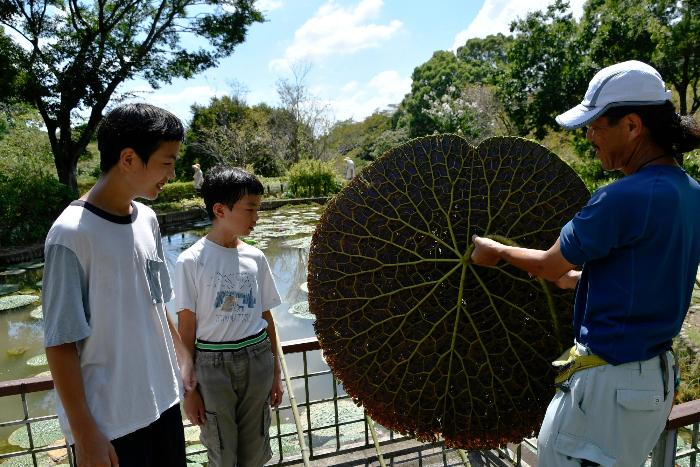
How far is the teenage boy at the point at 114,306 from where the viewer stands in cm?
115

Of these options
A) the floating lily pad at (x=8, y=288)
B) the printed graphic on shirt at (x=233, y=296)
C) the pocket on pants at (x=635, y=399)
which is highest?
the printed graphic on shirt at (x=233, y=296)

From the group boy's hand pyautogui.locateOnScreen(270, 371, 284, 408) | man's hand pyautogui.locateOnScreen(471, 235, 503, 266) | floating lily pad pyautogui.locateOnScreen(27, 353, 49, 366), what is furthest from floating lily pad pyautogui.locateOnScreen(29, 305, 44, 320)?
man's hand pyautogui.locateOnScreen(471, 235, 503, 266)

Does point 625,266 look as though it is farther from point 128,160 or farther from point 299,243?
point 299,243

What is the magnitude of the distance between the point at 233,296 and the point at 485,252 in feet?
3.44

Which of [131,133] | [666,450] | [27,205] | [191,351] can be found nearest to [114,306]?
[131,133]

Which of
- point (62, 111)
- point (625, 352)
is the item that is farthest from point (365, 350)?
point (62, 111)

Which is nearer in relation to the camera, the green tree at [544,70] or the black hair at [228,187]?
the black hair at [228,187]

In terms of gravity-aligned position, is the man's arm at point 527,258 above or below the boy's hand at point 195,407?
above

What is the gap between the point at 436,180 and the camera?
123 cm

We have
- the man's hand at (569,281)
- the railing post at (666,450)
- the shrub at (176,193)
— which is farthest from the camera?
the shrub at (176,193)

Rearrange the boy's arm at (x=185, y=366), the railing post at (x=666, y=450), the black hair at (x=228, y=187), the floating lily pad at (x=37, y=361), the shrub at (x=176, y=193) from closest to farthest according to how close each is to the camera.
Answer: the railing post at (x=666, y=450)
the boy's arm at (x=185, y=366)
the black hair at (x=228, y=187)
the floating lily pad at (x=37, y=361)
the shrub at (x=176, y=193)

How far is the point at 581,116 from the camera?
1.11m

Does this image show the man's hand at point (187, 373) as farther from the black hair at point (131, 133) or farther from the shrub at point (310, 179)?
the shrub at point (310, 179)

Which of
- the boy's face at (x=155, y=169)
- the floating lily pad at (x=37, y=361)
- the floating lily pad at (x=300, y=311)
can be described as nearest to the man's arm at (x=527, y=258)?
the boy's face at (x=155, y=169)
